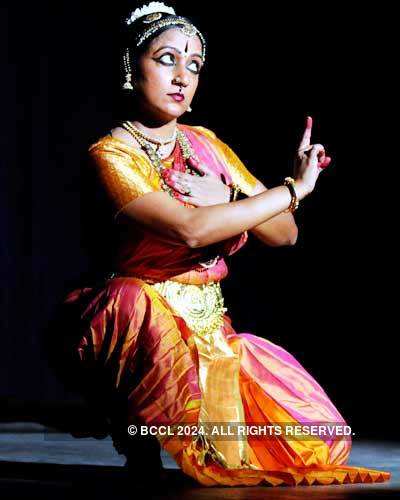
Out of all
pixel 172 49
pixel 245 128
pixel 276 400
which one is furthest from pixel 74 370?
pixel 245 128

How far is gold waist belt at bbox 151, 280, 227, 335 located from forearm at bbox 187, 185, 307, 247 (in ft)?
0.61

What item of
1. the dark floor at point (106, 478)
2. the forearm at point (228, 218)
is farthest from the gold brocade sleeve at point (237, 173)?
the dark floor at point (106, 478)

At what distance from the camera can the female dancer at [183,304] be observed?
256 cm

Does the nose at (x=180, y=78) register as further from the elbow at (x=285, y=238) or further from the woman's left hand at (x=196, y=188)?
the elbow at (x=285, y=238)

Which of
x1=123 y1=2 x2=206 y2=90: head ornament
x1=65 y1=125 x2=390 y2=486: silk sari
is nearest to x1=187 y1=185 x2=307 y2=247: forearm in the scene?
x1=65 y1=125 x2=390 y2=486: silk sari

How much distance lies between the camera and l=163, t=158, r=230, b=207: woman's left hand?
2.73 metres

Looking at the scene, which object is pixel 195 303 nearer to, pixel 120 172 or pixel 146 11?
pixel 120 172

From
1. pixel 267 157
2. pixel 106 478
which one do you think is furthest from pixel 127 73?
pixel 267 157

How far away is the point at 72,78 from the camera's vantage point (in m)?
4.17

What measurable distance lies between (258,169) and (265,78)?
0.34 m

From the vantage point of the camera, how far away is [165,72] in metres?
2.77

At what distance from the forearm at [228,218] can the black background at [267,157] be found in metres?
1.51

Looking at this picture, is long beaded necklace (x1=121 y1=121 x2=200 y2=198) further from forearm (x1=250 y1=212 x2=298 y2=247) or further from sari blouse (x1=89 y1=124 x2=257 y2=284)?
forearm (x1=250 y1=212 x2=298 y2=247)

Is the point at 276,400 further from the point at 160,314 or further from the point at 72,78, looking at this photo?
the point at 72,78
